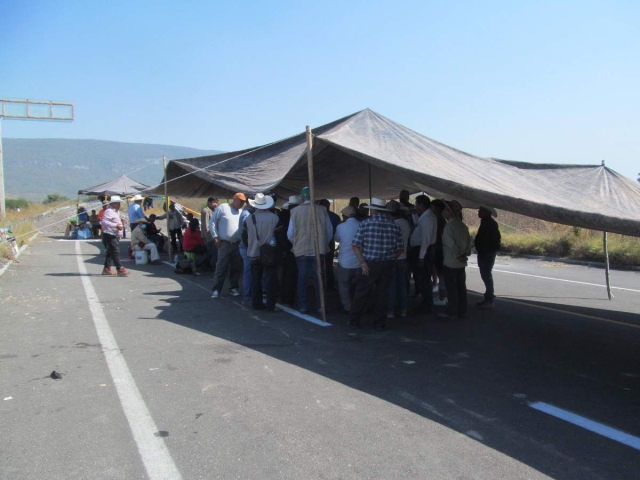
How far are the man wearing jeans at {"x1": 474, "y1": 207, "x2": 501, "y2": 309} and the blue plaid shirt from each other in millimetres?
2222

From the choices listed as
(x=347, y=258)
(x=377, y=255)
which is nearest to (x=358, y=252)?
(x=377, y=255)

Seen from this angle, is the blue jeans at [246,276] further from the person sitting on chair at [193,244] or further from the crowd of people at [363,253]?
the person sitting on chair at [193,244]

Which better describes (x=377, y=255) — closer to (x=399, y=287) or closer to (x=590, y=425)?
(x=399, y=287)

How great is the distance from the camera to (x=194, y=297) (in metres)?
9.07

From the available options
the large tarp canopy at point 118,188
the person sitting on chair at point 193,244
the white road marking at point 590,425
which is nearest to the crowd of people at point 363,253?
the white road marking at point 590,425

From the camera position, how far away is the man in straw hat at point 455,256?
7320 mm

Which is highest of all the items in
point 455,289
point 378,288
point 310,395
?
point 378,288

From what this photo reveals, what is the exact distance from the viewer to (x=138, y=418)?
3.98 metres

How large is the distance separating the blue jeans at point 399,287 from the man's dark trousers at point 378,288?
0.64m

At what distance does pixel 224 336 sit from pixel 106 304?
9.99ft

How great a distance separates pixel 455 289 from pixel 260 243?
119 inches

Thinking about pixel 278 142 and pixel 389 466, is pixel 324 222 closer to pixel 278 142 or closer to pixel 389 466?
pixel 278 142

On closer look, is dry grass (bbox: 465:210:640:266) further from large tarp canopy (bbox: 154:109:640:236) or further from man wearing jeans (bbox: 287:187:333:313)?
man wearing jeans (bbox: 287:187:333:313)

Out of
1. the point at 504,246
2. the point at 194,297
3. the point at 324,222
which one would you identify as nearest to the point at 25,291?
the point at 194,297
